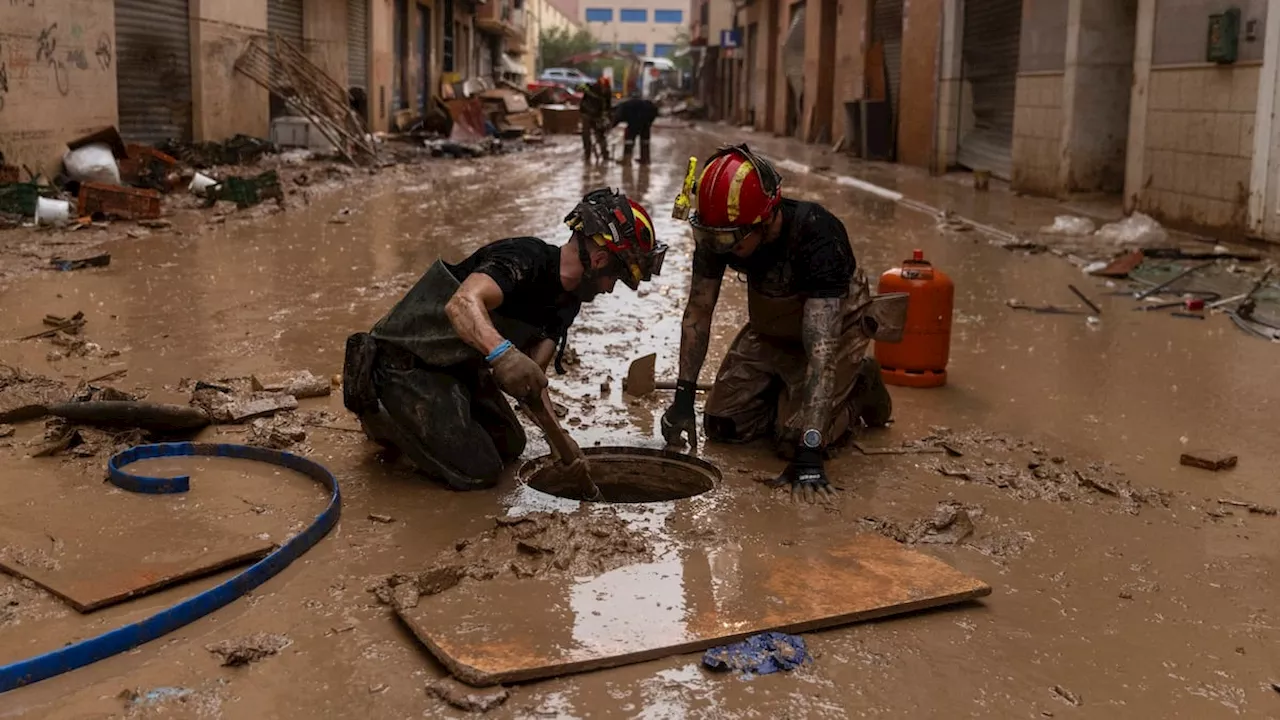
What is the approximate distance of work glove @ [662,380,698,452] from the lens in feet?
14.8

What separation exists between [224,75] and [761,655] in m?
16.6

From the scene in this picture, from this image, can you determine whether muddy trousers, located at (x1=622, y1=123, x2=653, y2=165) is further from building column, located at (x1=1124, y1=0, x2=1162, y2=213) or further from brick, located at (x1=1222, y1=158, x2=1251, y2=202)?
brick, located at (x1=1222, y1=158, x2=1251, y2=202)

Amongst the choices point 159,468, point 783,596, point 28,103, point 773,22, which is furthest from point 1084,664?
point 773,22

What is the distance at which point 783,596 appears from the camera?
3154 mm

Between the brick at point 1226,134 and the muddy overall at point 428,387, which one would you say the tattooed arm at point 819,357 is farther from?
the brick at point 1226,134

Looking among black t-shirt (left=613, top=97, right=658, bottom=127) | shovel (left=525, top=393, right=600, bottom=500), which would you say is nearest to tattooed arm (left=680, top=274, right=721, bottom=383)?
shovel (left=525, top=393, right=600, bottom=500)

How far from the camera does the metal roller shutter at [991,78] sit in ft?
57.9

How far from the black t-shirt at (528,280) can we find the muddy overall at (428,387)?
2.7 inches

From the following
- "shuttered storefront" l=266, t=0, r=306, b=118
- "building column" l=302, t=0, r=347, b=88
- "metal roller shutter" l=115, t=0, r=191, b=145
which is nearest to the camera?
"metal roller shutter" l=115, t=0, r=191, b=145

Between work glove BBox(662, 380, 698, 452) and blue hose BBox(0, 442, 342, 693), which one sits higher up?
work glove BBox(662, 380, 698, 452)

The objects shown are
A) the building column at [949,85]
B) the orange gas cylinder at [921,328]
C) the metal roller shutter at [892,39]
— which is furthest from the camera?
the metal roller shutter at [892,39]

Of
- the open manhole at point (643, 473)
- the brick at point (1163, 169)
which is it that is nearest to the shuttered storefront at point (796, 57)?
the brick at point (1163, 169)

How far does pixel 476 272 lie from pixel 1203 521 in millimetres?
2609

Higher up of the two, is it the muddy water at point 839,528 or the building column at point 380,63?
the building column at point 380,63
